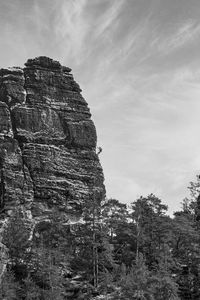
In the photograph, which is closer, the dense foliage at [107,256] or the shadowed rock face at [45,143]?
the dense foliage at [107,256]

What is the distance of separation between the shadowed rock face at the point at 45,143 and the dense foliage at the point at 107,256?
7425mm

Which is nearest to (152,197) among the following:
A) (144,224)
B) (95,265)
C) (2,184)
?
(144,224)

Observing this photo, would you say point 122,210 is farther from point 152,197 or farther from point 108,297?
point 108,297

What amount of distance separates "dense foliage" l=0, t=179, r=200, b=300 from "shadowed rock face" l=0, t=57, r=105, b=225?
7.43 metres

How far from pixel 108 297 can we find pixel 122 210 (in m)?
17.5

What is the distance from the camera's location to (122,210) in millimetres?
67375

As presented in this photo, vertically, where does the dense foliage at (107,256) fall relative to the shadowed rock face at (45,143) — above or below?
below

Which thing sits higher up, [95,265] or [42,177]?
[42,177]

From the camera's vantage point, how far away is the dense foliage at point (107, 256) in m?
49.7

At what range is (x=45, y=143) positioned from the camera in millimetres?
84125

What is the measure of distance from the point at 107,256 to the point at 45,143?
1249 inches

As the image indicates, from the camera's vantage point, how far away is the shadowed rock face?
79.3 meters

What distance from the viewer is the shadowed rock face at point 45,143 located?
260ft

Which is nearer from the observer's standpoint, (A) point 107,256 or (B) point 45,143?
(A) point 107,256
